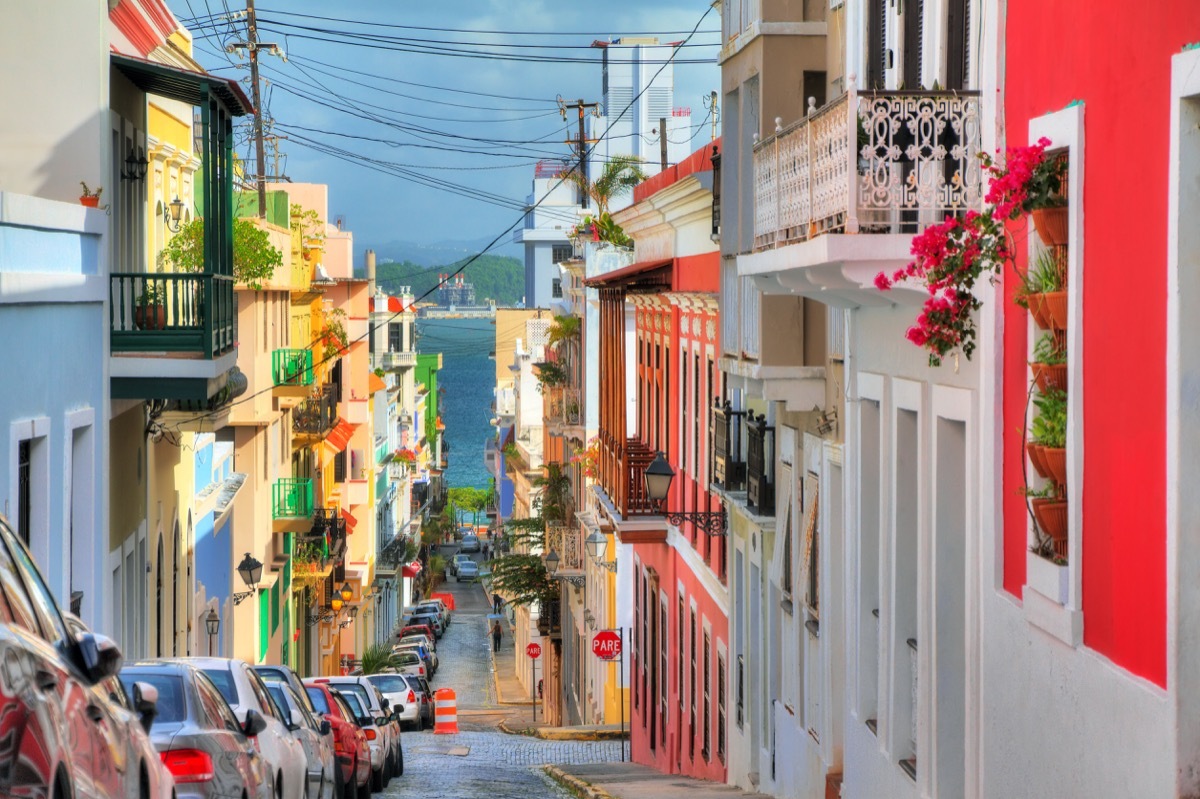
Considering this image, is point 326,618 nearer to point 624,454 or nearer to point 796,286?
point 624,454

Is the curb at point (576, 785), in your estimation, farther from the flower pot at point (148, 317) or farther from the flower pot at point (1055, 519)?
the flower pot at point (1055, 519)

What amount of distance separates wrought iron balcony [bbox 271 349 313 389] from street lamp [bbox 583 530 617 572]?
6.68 metres

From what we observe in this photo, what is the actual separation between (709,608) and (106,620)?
28.3 ft

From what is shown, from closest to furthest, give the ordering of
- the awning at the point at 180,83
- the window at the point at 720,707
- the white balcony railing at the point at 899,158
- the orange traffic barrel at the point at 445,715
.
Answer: the white balcony railing at the point at 899,158, the awning at the point at 180,83, the window at the point at 720,707, the orange traffic barrel at the point at 445,715

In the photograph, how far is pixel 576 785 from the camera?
2112 centimetres

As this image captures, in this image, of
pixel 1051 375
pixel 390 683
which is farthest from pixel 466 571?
pixel 1051 375

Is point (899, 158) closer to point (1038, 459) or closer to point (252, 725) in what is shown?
point (1038, 459)

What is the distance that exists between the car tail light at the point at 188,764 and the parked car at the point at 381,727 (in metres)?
10.6

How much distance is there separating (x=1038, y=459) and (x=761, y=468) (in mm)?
9292

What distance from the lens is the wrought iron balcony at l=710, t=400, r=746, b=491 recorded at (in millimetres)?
18625

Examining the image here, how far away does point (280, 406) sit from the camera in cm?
3944

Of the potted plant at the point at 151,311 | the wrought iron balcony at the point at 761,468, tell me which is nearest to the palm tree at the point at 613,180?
the wrought iron balcony at the point at 761,468

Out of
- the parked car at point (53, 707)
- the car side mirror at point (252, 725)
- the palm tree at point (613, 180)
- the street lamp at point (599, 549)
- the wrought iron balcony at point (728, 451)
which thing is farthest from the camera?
the palm tree at point (613, 180)

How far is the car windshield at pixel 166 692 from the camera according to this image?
10.1 metres
